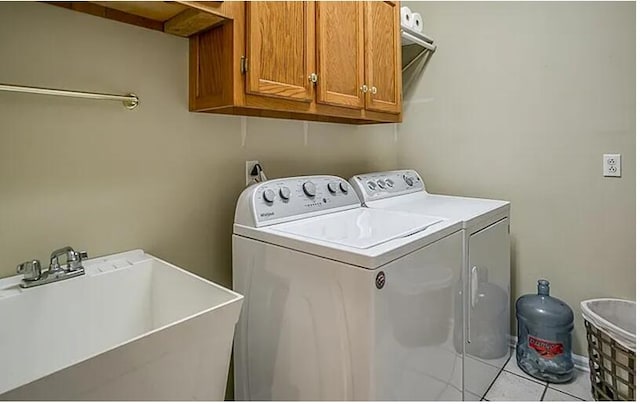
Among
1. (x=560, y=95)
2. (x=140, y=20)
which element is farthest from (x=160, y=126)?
(x=560, y=95)

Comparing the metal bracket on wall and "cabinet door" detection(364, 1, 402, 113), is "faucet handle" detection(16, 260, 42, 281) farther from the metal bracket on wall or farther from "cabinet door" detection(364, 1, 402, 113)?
the metal bracket on wall

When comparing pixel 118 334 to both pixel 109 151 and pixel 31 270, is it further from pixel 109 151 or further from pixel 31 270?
pixel 109 151

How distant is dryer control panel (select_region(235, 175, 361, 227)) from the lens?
1442 millimetres

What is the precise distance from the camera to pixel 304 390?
1.28 meters

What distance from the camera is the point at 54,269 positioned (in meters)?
1.13

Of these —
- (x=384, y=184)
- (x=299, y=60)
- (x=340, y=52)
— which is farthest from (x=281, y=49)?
(x=384, y=184)

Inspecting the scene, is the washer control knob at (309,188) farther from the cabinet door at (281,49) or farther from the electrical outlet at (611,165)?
the electrical outlet at (611,165)

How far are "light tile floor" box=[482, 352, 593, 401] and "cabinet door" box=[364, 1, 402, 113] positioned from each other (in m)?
1.49

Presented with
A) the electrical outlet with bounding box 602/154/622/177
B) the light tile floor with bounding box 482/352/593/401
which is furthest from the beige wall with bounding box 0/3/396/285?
the electrical outlet with bounding box 602/154/622/177

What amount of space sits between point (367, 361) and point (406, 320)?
21 centimetres

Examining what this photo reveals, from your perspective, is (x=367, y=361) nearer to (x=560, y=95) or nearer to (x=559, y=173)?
(x=559, y=173)

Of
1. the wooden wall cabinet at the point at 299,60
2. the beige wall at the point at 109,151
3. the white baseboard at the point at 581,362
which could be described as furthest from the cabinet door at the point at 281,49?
the white baseboard at the point at 581,362

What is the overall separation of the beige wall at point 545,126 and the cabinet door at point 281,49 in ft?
3.95

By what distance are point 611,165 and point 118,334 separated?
2.30m
